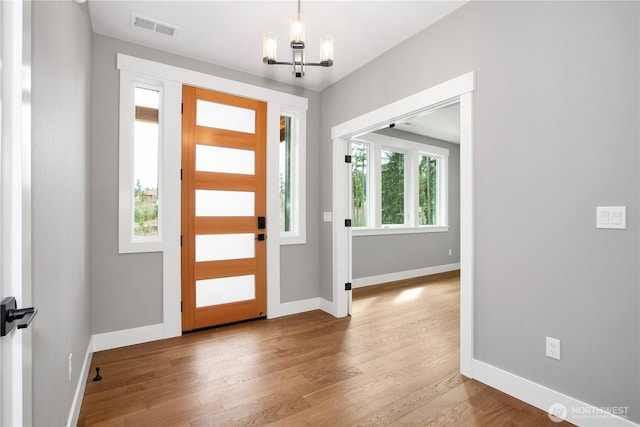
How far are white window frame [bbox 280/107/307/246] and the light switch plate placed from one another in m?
2.82

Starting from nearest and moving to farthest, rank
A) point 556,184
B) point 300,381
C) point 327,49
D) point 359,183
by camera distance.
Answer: point 556,184 → point 327,49 → point 300,381 → point 359,183

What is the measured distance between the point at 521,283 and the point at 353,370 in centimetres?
137

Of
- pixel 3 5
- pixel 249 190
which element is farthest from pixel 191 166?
pixel 3 5

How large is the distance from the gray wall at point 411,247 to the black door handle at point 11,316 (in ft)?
15.0

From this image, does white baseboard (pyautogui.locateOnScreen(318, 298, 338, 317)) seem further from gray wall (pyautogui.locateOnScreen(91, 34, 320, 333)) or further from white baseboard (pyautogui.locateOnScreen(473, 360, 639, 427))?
gray wall (pyautogui.locateOnScreen(91, 34, 320, 333))

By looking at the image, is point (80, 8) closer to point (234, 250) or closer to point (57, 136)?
point (57, 136)

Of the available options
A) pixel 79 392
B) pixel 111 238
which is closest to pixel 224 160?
pixel 111 238

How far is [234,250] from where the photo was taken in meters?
3.48

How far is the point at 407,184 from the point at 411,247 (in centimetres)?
124

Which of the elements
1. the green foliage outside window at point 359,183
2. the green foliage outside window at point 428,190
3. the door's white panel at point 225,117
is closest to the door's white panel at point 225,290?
the door's white panel at point 225,117

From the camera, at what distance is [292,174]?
3.96 m

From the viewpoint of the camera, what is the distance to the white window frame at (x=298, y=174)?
3.91 meters

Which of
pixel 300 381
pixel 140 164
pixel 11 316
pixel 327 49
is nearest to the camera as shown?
pixel 11 316

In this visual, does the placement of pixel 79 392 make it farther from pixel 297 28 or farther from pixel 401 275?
pixel 401 275
